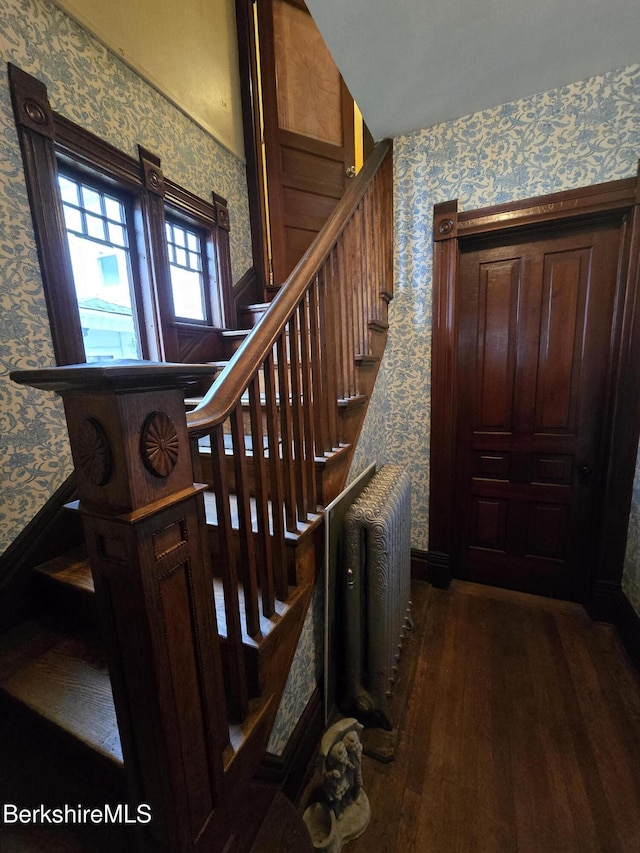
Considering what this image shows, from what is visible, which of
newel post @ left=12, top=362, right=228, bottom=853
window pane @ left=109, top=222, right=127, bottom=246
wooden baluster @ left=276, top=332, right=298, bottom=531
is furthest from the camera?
window pane @ left=109, top=222, right=127, bottom=246

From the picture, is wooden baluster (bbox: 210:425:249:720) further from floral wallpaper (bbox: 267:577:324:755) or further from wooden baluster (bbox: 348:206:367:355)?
wooden baluster (bbox: 348:206:367:355)

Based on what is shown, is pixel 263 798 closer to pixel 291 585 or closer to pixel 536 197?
pixel 291 585

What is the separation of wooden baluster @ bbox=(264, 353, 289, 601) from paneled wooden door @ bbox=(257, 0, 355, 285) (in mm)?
2113

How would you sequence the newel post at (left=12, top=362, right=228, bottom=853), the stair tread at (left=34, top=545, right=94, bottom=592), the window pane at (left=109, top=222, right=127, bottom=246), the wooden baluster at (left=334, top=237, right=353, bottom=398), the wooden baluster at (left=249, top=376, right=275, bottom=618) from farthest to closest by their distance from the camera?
the window pane at (left=109, top=222, right=127, bottom=246)
the wooden baluster at (left=334, top=237, right=353, bottom=398)
the stair tread at (left=34, top=545, right=94, bottom=592)
the wooden baluster at (left=249, top=376, right=275, bottom=618)
the newel post at (left=12, top=362, right=228, bottom=853)

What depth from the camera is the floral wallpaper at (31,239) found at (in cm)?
133

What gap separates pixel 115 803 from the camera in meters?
0.85

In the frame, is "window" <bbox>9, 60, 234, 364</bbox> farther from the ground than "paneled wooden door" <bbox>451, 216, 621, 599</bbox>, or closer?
farther from the ground

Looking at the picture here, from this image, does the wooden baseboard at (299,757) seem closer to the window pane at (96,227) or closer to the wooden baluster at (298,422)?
the wooden baluster at (298,422)

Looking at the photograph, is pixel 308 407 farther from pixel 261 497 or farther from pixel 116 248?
pixel 116 248

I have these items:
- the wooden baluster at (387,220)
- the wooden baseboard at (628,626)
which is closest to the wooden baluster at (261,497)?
the wooden baluster at (387,220)

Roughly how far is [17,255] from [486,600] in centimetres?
298

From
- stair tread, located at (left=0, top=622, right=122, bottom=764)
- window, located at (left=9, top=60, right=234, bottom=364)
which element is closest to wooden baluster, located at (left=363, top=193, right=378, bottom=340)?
window, located at (left=9, top=60, right=234, bottom=364)

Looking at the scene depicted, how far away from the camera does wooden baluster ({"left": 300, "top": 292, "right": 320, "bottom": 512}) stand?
1125mm

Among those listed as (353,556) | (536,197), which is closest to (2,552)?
(353,556)
